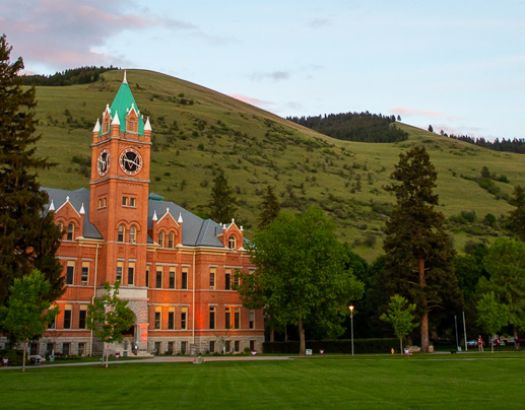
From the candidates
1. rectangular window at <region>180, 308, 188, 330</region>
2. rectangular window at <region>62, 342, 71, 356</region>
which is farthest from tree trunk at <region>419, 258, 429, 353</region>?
rectangular window at <region>62, 342, 71, 356</region>

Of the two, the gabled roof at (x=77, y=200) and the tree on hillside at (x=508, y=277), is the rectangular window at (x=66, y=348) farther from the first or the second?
the tree on hillside at (x=508, y=277)

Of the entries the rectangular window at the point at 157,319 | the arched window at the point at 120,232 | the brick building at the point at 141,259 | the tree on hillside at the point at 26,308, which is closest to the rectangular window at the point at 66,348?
the brick building at the point at 141,259

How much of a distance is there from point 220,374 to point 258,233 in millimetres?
39717

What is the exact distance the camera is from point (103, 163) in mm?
78375

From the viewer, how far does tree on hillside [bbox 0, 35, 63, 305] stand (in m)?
54.4

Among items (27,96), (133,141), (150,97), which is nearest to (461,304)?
(133,141)

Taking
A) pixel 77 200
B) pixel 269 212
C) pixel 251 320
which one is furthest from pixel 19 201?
pixel 269 212

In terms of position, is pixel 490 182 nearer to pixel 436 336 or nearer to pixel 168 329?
pixel 436 336

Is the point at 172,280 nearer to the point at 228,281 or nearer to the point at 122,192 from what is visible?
the point at 228,281

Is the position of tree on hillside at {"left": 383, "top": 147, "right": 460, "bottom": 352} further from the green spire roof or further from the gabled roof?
the gabled roof

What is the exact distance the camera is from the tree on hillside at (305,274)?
75.3 metres

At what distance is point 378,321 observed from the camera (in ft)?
282

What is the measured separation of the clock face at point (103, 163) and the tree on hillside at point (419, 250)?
3291cm

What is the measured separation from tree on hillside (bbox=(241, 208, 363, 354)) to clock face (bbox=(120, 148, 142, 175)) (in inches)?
644
